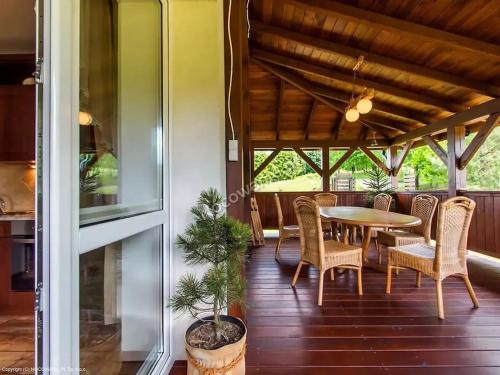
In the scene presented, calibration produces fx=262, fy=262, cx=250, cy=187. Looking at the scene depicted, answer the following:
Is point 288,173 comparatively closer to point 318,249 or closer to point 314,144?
point 314,144

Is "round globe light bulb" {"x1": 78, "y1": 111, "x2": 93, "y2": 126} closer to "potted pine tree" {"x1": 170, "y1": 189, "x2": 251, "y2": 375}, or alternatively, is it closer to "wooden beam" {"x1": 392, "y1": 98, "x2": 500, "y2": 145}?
"potted pine tree" {"x1": 170, "y1": 189, "x2": 251, "y2": 375}

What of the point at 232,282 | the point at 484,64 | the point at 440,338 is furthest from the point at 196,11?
the point at 484,64

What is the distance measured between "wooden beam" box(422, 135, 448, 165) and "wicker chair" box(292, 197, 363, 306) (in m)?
3.74

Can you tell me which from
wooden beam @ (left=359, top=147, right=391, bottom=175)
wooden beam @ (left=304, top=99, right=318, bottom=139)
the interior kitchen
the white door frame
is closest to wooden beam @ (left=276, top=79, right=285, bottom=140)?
wooden beam @ (left=304, top=99, right=318, bottom=139)

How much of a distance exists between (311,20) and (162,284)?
384cm

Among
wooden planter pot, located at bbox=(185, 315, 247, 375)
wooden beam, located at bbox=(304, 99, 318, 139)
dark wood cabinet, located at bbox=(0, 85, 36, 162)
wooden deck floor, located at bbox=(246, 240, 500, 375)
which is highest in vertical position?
wooden beam, located at bbox=(304, 99, 318, 139)

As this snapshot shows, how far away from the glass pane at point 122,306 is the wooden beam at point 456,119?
193 inches

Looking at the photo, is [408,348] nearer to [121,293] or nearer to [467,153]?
[121,293]

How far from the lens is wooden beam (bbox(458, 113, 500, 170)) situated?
12.8 ft

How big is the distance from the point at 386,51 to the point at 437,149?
2.56 m

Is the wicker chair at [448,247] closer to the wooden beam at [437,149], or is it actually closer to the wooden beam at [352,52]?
the wooden beam at [352,52]

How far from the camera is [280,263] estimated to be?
3.90 meters

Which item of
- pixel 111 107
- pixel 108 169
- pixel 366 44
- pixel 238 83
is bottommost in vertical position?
pixel 108 169

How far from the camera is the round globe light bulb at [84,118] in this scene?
869 millimetres
